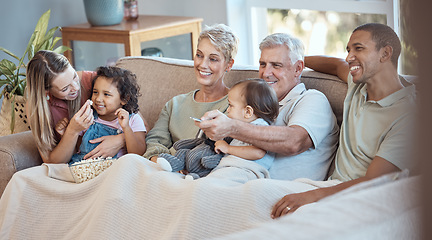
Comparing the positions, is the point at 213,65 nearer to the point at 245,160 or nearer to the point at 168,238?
the point at 245,160

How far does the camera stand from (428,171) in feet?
0.65

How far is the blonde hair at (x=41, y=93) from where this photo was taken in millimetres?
2033

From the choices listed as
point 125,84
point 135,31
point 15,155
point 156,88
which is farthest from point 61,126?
point 135,31

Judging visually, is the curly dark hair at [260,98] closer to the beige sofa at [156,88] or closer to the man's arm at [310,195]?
the beige sofa at [156,88]

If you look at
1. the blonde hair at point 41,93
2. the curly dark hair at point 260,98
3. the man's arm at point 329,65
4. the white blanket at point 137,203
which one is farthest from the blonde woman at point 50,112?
the man's arm at point 329,65

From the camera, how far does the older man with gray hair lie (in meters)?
1.69

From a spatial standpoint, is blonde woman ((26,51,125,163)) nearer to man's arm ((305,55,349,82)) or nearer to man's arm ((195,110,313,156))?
man's arm ((195,110,313,156))

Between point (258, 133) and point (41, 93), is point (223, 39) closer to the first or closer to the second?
point (258, 133)

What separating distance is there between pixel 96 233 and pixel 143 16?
249 cm

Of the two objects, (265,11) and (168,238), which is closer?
(168,238)

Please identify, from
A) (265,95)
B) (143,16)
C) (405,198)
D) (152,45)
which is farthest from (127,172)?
(143,16)

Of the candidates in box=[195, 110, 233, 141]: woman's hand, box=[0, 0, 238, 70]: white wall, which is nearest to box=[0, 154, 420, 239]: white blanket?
box=[195, 110, 233, 141]: woman's hand

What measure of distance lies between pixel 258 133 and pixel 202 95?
0.56 m

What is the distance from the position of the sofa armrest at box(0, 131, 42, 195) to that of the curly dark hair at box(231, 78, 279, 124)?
2.99 feet
